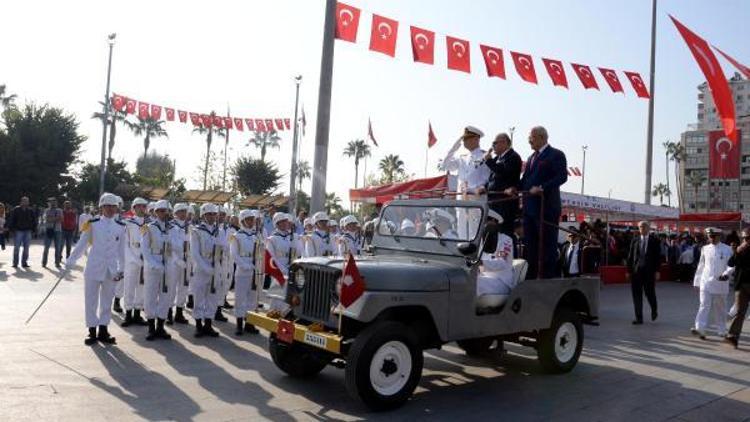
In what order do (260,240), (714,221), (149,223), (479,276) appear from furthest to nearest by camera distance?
(714,221) < (260,240) < (149,223) < (479,276)

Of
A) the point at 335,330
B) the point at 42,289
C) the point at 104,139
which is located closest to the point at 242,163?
the point at 104,139

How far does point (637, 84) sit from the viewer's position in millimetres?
17047

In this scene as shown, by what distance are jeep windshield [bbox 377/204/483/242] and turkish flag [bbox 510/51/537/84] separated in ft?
28.5

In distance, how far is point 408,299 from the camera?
18.4ft

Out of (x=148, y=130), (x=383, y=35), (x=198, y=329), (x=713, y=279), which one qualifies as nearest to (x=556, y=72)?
(x=383, y=35)

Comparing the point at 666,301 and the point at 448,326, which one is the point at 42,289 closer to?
the point at 448,326

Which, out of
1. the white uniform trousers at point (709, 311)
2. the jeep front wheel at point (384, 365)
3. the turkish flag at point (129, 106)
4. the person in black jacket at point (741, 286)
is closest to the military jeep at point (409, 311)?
the jeep front wheel at point (384, 365)

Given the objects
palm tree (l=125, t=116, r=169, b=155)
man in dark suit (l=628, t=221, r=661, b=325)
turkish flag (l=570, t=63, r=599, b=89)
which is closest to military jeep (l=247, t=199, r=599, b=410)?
man in dark suit (l=628, t=221, r=661, b=325)

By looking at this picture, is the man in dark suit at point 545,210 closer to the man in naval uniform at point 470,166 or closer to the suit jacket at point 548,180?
the suit jacket at point 548,180

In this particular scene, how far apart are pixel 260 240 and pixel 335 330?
13.1 ft

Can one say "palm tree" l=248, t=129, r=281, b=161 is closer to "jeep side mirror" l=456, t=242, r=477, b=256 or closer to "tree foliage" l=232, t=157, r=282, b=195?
"tree foliage" l=232, t=157, r=282, b=195

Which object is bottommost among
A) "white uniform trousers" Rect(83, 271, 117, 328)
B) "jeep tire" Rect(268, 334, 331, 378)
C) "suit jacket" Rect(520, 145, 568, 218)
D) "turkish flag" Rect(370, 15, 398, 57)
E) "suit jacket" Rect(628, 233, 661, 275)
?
"jeep tire" Rect(268, 334, 331, 378)

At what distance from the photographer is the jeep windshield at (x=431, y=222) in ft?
21.6

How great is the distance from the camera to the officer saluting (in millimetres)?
7918
